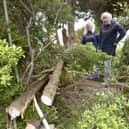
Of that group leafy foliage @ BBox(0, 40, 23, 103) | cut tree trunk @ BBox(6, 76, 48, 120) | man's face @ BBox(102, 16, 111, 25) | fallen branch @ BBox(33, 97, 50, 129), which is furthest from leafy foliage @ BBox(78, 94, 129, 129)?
man's face @ BBox(102, 16, 111, 25)

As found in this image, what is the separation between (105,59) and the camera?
2.62m

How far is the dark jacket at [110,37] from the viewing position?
12.2ft

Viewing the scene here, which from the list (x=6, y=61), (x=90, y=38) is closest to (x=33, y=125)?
(x=6, y=61)

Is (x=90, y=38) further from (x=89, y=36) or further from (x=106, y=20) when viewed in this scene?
(x=106, y=20)

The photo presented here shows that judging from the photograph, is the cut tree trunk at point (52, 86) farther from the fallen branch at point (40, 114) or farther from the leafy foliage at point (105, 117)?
the leafy foliage at point (105, 117)

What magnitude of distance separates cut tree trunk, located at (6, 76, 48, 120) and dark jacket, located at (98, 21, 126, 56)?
141cm

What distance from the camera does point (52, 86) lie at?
243 centimetres

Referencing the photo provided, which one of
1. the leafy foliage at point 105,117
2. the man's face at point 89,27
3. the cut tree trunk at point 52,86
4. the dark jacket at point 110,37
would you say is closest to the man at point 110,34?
the dark jacket at point 110,37

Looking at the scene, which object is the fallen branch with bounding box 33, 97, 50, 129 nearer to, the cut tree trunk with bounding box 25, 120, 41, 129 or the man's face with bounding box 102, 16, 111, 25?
the cut tree trunk with bounding box 25, 120, 41, 129

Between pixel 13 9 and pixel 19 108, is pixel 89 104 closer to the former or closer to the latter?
pixel 19 108

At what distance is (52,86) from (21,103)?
0.25 metres

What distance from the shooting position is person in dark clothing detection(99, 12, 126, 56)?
3.74 metres

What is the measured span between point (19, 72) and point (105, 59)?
2.10 ft

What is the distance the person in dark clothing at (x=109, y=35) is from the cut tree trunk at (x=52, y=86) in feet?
3.87
